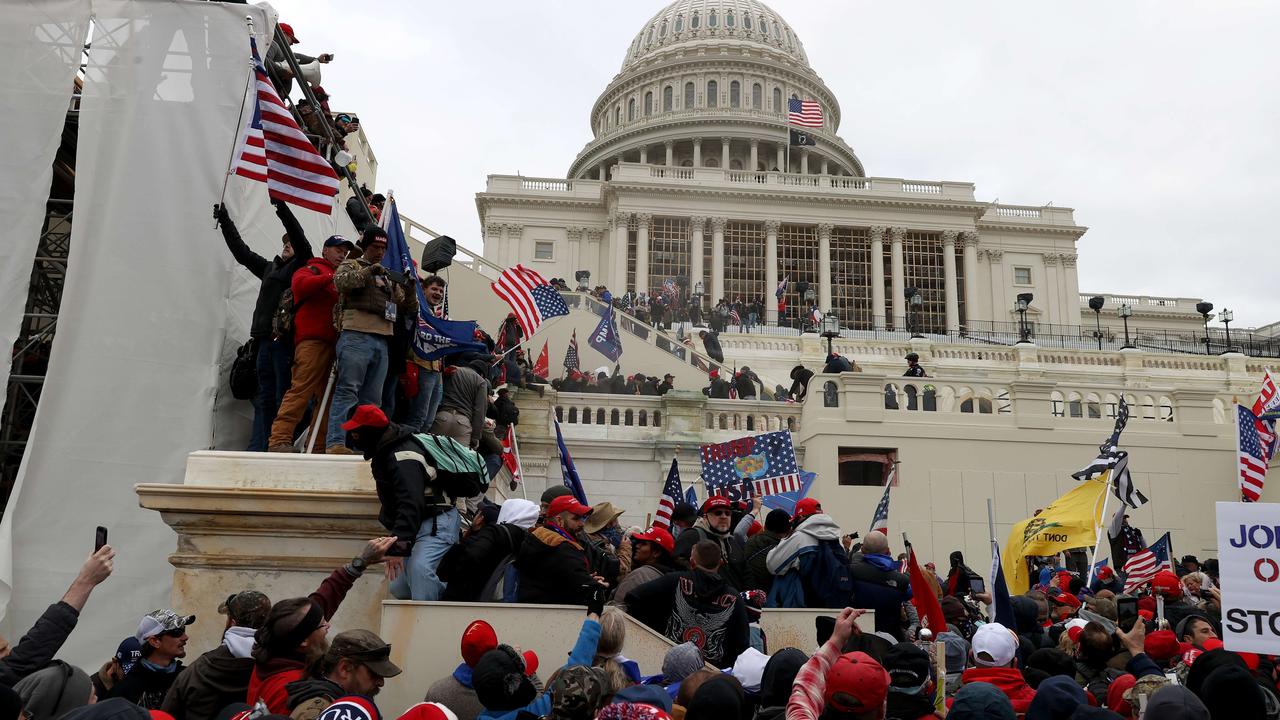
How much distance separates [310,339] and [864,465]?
39.0 ft

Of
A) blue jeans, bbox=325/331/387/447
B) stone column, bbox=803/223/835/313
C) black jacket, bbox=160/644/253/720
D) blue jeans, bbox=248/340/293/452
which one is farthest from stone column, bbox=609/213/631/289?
black jacket, bbox=160/644/253/720

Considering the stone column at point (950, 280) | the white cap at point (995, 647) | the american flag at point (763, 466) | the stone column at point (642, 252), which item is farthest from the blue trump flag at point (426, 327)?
the stone column at point (950, 280)

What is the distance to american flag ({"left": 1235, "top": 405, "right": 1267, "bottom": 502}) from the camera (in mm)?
15062

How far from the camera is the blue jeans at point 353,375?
7.14 metres

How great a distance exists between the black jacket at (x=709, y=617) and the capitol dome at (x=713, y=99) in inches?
2616

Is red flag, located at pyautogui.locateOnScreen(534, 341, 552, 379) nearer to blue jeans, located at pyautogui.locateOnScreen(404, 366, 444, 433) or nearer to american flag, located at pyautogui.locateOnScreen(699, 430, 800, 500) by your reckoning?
american flag, located at pyautogui.locateOnScreen(699, 430, 800, 500)

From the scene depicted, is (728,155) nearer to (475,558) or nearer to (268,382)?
(268,382)

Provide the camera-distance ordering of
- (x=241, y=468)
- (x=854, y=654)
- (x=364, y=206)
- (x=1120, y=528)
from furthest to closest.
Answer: (x=1120, y=528) < (x=364, y=206) < (x=241, y=468) < (x=854, y=654)

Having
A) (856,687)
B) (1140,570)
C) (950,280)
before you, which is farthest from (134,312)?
(950,280)

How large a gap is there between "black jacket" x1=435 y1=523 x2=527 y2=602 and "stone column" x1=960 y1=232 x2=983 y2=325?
55891 mm

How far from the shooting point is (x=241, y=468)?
6254mm

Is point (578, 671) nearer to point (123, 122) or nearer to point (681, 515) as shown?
point (681, 515)

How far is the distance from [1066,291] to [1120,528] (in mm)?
51279

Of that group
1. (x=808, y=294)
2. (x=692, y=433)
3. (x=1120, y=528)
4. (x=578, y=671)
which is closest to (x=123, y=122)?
(x=578, y=671)
